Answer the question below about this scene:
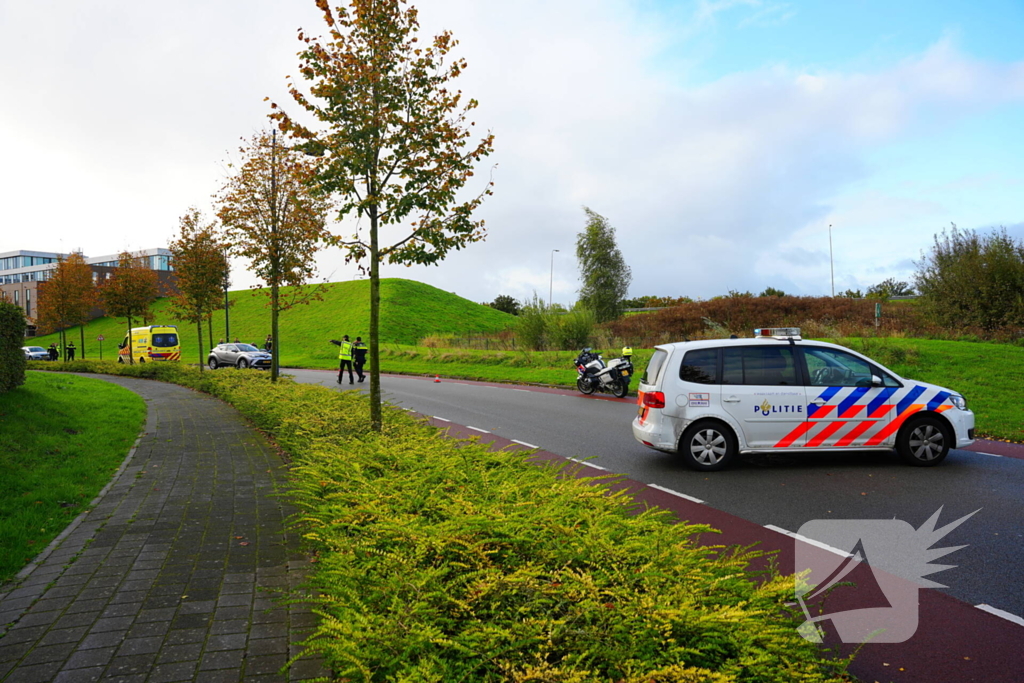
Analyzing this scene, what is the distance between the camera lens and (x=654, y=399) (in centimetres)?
859

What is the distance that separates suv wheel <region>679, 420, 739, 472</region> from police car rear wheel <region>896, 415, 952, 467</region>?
7.09ft

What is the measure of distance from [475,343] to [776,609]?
33.6 m

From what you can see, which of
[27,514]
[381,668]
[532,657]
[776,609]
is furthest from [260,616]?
[27,514]

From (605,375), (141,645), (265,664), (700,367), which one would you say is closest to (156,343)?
(605,375)

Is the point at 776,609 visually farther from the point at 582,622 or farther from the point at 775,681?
the point at 582,622

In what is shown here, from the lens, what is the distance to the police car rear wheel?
8320mm

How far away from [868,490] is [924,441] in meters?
1.79

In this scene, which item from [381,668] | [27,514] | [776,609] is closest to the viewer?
[381,668]

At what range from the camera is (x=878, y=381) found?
837cm

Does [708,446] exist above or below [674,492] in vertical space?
above

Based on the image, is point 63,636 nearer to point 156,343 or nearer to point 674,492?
point 674,492

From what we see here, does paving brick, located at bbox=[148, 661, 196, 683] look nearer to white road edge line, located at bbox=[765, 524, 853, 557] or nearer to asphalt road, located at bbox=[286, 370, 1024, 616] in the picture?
→ asphalt road, located at bbox=[286, 370, 1024, 616]

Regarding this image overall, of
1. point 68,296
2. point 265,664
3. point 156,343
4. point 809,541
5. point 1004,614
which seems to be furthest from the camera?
point 68,296
